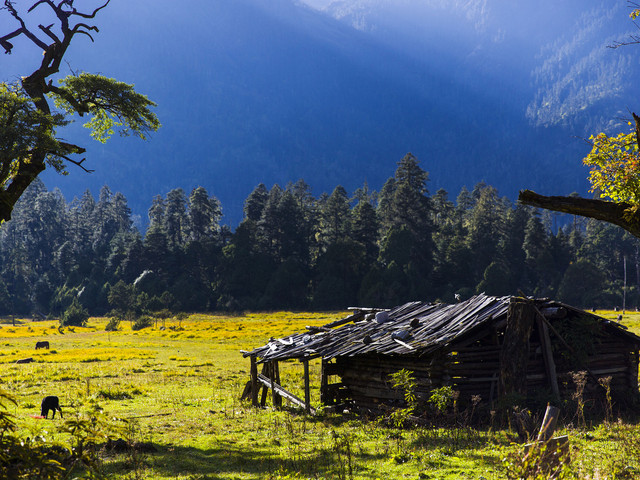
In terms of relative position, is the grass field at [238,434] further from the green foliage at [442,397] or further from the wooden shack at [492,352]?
the wooden shack at [492,352]

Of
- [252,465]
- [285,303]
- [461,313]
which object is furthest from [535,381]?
[285,303]

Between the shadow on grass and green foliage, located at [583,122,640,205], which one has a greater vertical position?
green foliage, located at [583,122,640,205]

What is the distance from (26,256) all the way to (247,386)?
130289 mm

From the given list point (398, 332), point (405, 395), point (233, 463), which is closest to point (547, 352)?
point (398, 332)

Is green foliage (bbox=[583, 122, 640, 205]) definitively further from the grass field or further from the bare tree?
the bare tree

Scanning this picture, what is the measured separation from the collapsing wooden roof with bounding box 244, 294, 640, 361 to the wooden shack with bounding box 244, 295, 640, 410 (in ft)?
0.14

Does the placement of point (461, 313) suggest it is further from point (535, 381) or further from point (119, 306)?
point (119, 306)

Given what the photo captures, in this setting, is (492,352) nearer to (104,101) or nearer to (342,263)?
(104,101)

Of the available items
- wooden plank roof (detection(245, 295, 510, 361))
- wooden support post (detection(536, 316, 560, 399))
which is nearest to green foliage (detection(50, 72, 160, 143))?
wooden plank roof (detection(245, 295, 510, 361))

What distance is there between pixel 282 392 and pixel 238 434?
542 cm

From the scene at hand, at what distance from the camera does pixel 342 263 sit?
321 ft

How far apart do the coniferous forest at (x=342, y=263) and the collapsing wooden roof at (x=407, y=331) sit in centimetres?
6490

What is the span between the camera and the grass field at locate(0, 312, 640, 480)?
37.1 ft

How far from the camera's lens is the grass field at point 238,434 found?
37.1 feet
